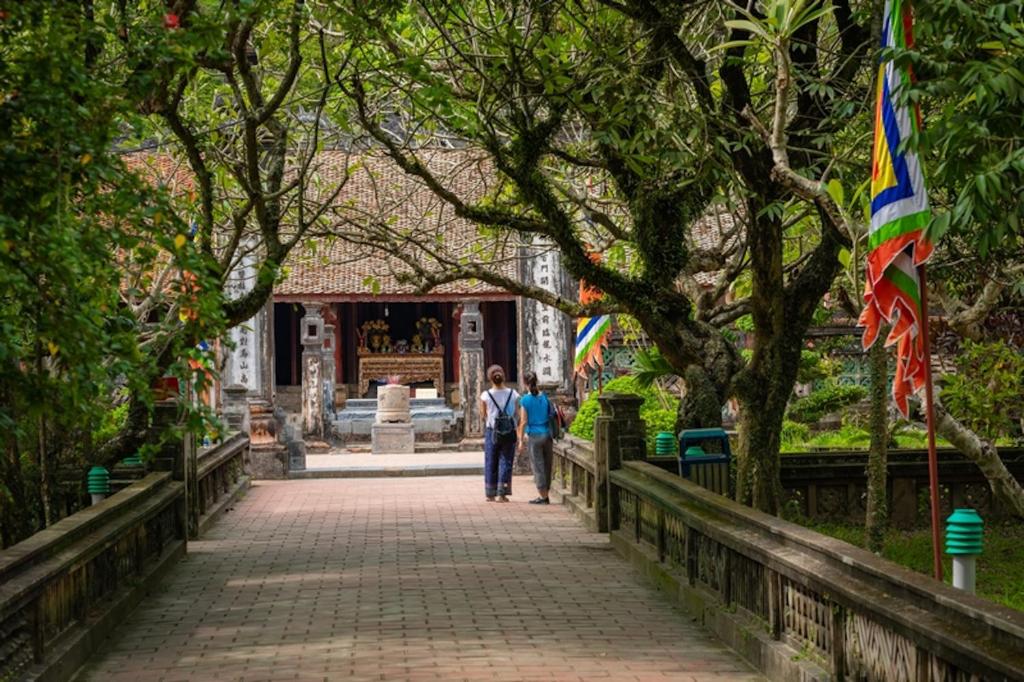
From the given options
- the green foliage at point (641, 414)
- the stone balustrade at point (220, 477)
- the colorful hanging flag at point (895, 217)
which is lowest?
the stone balustrade at point (220, 477)

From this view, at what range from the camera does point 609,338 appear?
31922 mm

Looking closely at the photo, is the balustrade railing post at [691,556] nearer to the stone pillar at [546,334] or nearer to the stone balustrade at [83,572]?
the stone balustrade at [83,572]

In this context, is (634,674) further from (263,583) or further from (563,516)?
(563,516)

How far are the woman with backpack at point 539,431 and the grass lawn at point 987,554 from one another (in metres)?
4.59

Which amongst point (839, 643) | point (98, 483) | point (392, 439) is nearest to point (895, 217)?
point (839, 643)

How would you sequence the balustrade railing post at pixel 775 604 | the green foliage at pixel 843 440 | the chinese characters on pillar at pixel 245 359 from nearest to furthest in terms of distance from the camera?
the balustrade railing post at pixel 775 604, the green foliage at pixel 843 440, the chinese characters on pillar at pixel 245 359

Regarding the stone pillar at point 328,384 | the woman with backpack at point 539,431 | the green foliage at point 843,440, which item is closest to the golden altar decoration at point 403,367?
the stone pillar at point 328,384

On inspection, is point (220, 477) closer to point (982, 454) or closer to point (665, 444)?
point (665, 444)

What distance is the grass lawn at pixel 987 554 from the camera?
12.2m

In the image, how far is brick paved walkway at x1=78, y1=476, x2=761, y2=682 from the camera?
927 cm

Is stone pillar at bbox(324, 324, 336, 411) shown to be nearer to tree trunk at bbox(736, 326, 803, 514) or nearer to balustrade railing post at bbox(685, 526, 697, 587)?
tree trunk at bbox(736, 326, 803, 514)

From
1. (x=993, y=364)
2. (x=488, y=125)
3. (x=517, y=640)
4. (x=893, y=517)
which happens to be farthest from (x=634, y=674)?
(x=993, y=364)

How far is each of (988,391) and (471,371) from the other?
19163 millimetres

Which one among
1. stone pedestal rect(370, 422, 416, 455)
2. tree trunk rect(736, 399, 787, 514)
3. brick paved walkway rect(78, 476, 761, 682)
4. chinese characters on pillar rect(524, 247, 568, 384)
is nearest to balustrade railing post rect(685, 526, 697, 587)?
brick paved walkway rect(78, 476, 761, 682)
